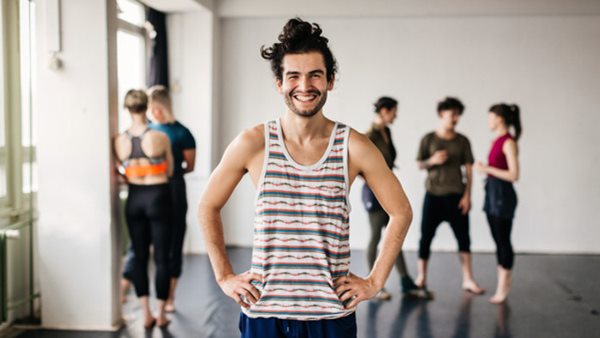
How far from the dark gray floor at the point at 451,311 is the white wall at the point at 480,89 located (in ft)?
2.77

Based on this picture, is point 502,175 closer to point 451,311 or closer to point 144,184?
point 451,311

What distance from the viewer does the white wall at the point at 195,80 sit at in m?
6.33

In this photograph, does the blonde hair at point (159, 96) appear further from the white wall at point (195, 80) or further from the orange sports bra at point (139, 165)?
the white wall at point (195, 80)

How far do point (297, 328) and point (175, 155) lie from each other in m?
2.59

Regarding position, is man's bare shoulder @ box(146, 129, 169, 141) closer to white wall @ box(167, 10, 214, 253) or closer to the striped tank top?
the striped tank top

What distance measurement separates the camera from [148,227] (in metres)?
4.00

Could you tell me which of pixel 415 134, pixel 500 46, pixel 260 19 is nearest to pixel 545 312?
pixel 415 134

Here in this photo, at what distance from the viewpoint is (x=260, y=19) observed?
661 centimetres

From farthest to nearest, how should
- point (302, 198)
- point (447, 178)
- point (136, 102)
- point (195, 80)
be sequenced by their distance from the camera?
point (195, 80) → point (447, 178) → point (136, 102) → point (302, 198)

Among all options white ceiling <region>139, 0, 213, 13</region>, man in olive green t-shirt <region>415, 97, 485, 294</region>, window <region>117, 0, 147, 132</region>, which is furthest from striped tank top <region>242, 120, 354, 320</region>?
window <region>117, 0, 147, 132</region>

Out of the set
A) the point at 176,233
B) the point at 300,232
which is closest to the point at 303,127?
the point at 300,232

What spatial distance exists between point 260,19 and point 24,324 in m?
3.82

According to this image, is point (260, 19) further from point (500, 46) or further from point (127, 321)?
point (127, 321)

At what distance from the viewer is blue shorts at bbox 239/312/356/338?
192 cm
